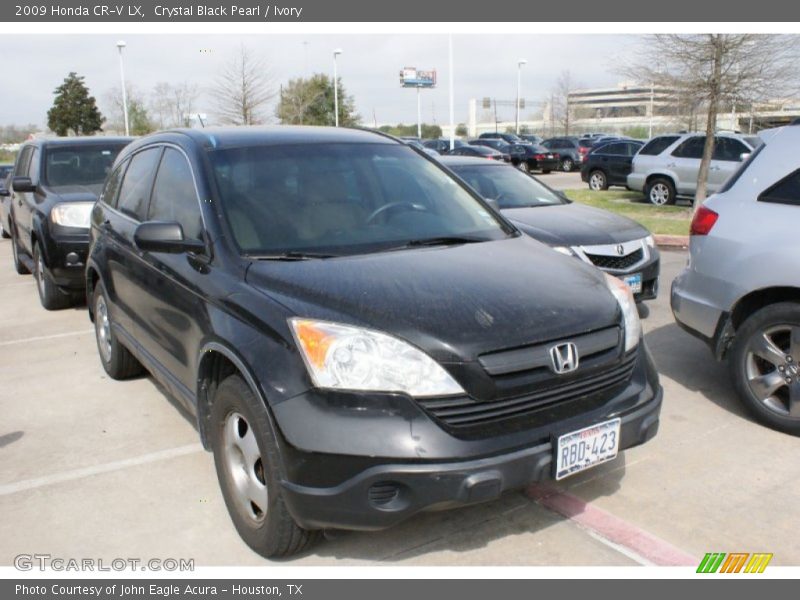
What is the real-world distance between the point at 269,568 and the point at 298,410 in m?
0.80

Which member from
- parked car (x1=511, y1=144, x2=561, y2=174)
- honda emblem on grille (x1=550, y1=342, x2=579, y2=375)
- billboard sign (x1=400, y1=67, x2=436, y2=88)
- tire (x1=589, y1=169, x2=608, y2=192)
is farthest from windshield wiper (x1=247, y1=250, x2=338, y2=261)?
billboard sign (x1=400, y1=67, x2=436, y2=88)

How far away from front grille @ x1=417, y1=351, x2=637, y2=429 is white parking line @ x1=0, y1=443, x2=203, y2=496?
6.77 feet

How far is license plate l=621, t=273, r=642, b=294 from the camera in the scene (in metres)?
6.54

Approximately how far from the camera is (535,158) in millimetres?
31469

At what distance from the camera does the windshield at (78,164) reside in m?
8.42

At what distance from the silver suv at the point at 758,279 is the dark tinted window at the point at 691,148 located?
39.4 feet

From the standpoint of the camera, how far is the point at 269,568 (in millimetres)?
3061

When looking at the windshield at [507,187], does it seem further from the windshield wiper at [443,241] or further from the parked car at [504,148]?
the parked car at [504,148]

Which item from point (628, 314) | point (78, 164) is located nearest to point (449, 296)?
point (628, 314)

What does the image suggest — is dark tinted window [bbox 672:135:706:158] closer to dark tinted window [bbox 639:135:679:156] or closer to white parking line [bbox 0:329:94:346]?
dark tinted window [bbox 639:135:679:156]

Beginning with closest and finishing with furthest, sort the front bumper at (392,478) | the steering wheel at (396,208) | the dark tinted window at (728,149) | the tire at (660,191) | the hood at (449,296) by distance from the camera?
the front bumper at (392,478) < the hood at (449,296) < the steering wheel at (396,208) < the dark tinted window at (728,149) < the tire at (660,191)

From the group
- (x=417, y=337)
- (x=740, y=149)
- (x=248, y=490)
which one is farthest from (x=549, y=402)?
(x=740, y=149)

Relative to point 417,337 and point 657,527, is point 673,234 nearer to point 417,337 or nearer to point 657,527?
point 657,527

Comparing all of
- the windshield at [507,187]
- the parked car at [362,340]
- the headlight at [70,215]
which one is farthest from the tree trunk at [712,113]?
the parked car at [362,340]
